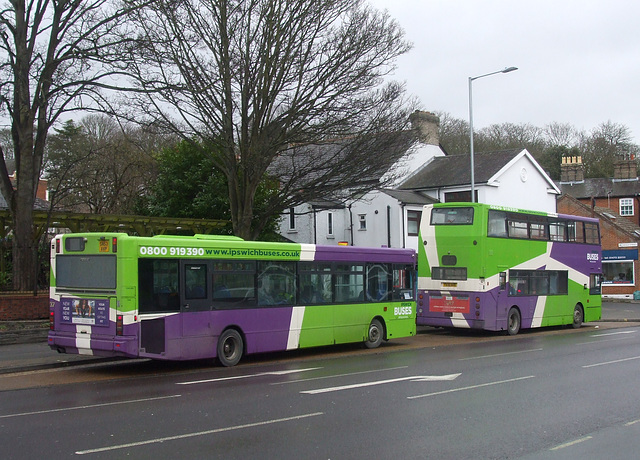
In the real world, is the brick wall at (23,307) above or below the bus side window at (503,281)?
below

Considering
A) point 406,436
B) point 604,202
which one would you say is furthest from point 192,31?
point 604,202

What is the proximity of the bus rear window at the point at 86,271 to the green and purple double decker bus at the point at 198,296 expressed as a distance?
2 cm

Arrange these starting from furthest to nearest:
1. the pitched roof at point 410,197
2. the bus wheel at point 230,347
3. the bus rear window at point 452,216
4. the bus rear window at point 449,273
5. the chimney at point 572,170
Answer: the chimney at point 572,170, the pitched roof at point 410,197, the bus rear window at point 449,273, the bus rear window at point 452,216, the bus wheel at point 230,347

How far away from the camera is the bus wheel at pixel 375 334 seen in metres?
19.1

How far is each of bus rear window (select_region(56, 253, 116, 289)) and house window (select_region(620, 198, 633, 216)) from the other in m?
55.1

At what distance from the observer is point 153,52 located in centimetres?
2316

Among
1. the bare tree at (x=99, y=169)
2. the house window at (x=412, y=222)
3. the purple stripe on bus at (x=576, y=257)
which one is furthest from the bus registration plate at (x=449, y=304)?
the house window at (x=412, y=222)

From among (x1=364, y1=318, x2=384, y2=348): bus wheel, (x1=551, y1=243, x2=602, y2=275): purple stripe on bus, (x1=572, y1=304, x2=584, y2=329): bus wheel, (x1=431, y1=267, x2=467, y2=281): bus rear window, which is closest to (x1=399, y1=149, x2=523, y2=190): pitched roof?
(x1=551, y1=243, x2=602, y2=275): purple stripe on bus

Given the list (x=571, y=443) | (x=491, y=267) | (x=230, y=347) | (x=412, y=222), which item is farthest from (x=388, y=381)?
(x=412, y=222)

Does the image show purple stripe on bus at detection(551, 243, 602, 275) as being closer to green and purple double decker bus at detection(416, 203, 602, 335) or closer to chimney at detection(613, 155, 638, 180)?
green and purple double decker bus at detection(416, 203, 602, 335)

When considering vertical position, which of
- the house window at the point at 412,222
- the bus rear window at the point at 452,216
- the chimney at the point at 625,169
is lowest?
the bus rear window at the point at 452,216

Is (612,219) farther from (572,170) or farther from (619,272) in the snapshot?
(572,170)

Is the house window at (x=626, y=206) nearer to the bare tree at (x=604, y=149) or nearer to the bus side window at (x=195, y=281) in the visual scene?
the bare tree at (x=604, y=149)

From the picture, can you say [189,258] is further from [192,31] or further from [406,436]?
[192,31]
